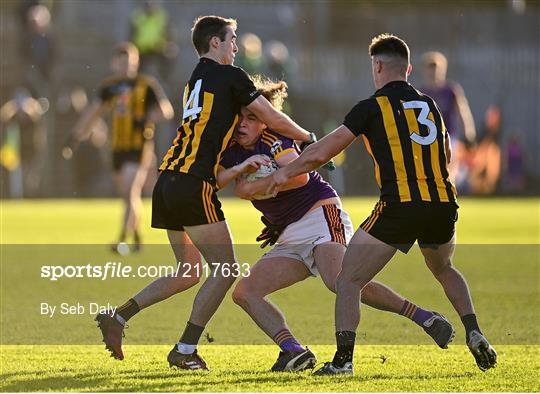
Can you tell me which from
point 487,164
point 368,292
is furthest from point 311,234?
point 487,164

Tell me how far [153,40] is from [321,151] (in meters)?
20.0

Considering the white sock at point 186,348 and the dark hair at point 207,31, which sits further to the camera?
the dark hair at point 207,31

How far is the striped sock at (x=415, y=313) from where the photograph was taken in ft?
23.7

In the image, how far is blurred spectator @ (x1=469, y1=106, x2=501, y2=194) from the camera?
98.9 feet

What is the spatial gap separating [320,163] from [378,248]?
1.72ft

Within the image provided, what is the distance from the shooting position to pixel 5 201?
26547mm

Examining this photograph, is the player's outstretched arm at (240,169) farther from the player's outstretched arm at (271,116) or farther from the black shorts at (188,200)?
the player's outstretched arm at (271,116)

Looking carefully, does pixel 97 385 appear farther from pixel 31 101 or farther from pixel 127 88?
pixel 31 101

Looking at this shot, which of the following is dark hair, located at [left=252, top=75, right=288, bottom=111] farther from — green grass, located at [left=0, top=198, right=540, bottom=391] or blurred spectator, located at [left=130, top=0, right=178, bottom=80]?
blurred spectator, located at [left=130, top=0, right=178, bottom=80]

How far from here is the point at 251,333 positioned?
8648mm

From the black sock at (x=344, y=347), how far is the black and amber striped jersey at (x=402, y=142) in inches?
28.3

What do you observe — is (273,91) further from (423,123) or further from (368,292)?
(368,292)

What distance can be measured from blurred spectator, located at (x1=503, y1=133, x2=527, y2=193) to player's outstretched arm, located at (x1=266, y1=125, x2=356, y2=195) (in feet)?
79.1

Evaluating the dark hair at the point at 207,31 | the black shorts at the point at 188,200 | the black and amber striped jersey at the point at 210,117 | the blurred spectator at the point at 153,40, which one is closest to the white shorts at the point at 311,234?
the black shorts at the point at 188,200
